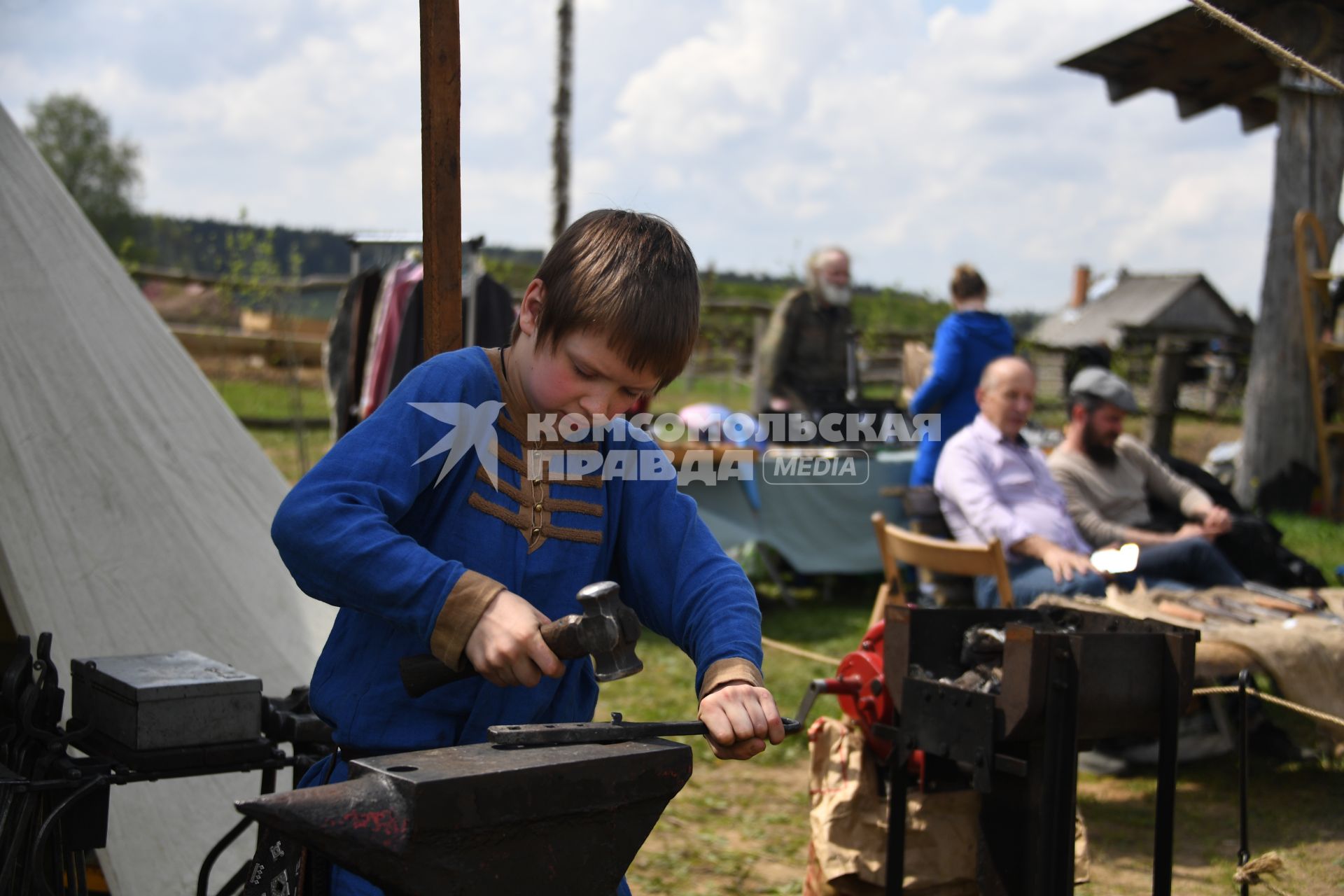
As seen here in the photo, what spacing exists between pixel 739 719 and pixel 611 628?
9.0 inches

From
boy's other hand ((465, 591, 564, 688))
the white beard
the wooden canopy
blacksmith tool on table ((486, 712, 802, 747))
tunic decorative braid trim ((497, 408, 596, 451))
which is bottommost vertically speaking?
blacksmith tool on table ((486, 712, 802, 747))

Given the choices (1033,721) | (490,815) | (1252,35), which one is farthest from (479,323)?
(490,815)

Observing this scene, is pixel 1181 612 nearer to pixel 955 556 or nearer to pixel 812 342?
pixel 955 556

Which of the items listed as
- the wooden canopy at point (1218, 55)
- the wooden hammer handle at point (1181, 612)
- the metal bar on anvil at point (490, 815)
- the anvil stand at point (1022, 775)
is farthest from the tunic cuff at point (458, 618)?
the wooden canopy at point (1218, 55)

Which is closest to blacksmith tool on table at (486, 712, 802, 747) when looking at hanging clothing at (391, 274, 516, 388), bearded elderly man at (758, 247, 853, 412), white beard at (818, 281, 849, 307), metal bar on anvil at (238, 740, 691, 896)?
metal bar on anvil at (238, 740, 691, 896)

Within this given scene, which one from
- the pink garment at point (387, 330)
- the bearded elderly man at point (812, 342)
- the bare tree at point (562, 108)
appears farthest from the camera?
the bare tree at point (562, 108)

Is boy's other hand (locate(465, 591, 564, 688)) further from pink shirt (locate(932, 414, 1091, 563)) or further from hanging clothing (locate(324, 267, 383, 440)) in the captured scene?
hanging clothing (locate(324, 267, 383, 440))

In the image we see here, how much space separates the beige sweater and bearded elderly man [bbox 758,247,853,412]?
2016 millimetres

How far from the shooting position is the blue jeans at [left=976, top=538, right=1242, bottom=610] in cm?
455

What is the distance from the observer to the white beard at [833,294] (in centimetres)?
709

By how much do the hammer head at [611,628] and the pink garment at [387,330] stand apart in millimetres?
4213

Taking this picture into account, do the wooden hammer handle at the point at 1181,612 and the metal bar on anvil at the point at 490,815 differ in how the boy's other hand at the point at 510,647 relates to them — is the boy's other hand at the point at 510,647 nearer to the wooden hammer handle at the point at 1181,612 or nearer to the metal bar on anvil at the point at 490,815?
the metal bar on anvil at the point at 490,815

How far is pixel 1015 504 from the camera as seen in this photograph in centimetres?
486

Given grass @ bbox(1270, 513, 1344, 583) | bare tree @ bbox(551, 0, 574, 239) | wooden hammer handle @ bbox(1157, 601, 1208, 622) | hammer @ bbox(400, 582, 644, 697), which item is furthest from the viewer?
bare tree @ bbox(551, 0, 574, 239)
